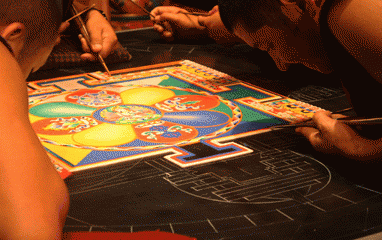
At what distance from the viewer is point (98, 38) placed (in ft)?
8.54

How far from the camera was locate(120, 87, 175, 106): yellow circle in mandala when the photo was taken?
201 cm

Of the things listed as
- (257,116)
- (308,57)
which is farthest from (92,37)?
(308,57)

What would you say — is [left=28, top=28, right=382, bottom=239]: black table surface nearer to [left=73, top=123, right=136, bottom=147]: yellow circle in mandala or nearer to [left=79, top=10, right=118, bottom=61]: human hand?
[left=73, top=123, right=136, bottom=147]: yellow circle in mandala

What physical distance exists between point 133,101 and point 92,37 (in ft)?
2.49

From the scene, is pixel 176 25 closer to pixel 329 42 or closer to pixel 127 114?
pixel 127 114

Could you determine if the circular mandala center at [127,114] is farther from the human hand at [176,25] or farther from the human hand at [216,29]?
the human hand at [176,25]

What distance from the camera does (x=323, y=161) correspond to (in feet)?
4.67

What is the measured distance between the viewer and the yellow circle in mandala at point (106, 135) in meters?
1.57

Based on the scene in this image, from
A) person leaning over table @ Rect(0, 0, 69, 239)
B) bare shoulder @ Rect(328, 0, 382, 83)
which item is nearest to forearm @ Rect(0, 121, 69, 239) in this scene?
person leaning over table @ Rect(0, 0, 69, 239)

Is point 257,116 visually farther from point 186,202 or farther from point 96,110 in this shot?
point 186,202

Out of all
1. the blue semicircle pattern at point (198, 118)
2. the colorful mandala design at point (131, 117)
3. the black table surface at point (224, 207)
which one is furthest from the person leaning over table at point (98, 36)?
the black table surface at point (224, 207)

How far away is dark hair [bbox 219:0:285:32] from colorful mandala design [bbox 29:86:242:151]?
570 millimetres

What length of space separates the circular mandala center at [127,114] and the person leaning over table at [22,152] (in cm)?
112

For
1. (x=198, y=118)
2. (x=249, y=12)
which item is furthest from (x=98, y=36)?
(x=249, y=12)
